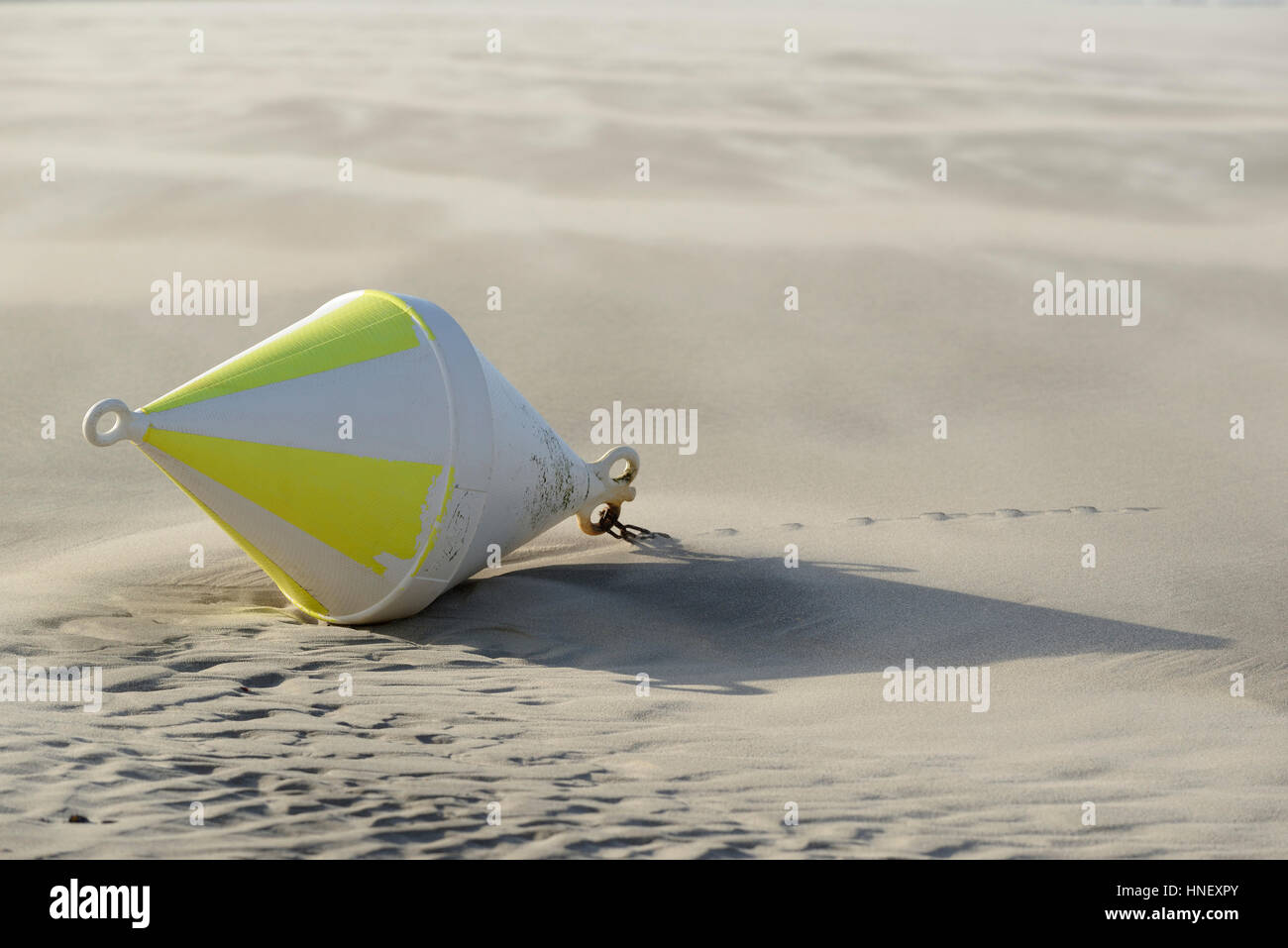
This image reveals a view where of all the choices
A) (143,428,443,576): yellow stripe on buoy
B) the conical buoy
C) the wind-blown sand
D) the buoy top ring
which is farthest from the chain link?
the buoy top ring

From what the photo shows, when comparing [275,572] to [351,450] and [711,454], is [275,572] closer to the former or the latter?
[351,450]

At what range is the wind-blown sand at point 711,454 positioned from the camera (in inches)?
176

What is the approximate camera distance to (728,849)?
3998 millimetres

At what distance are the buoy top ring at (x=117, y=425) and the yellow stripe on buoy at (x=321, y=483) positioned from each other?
0.05 m

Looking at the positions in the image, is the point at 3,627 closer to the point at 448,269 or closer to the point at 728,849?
the point at 728,849

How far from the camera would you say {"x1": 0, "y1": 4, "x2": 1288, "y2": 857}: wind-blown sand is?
4.48 m

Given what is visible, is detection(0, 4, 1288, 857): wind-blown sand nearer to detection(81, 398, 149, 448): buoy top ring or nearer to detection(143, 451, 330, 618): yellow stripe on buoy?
detection(143, 451, 330, 618): yellow stripe on buoy

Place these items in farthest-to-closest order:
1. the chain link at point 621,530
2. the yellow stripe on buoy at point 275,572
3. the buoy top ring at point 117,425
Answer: the chain link at point 621,530 < the yellow stripe on buoy at point 275,572 < the buoy top ring at point 117,425

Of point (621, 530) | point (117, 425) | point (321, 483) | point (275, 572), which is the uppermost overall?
point (117, 425)

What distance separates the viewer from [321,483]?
5.79 m

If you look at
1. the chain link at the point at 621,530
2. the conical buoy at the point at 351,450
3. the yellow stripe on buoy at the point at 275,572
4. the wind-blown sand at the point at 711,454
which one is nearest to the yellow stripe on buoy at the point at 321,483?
the conical buoy at the point at 351,450

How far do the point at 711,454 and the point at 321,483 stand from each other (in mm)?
4442

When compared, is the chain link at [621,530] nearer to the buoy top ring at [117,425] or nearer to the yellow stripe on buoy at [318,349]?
the yellow stripe on buoy at [318,349]

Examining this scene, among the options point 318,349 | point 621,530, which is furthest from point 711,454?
point 318,349
